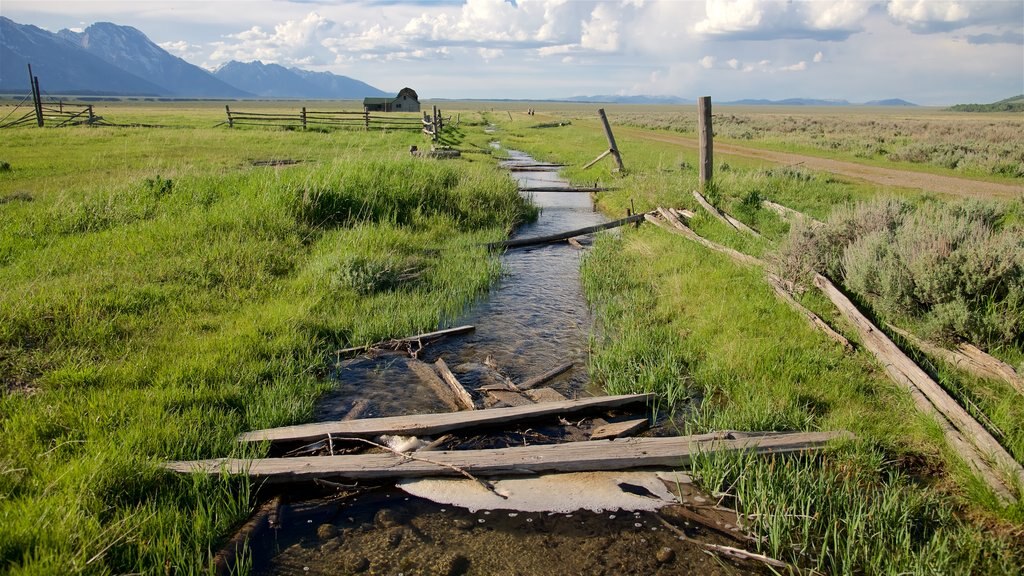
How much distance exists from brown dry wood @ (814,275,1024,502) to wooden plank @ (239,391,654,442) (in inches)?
101

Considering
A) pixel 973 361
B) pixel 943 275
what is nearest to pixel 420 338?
pixel 973 361

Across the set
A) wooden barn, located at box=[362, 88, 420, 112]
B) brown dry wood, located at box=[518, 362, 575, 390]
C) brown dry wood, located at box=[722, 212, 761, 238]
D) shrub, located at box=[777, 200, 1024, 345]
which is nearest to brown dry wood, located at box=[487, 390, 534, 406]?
brown dry wood, located at box=[518, 362, 575, 390]

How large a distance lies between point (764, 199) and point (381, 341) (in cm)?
1100

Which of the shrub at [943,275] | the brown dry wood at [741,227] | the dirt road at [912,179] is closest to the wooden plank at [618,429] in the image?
the shrub at [943,275]

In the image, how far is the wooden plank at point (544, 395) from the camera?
5699mm

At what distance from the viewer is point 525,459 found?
4.45m

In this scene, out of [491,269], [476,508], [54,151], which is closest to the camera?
[476,508]

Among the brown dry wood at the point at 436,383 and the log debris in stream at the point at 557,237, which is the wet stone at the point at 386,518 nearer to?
the brown dry wood at the point at 436,383

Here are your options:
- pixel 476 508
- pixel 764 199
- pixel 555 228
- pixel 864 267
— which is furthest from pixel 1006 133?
pixel 476 508

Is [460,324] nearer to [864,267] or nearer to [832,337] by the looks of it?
[832,337]

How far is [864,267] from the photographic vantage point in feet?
23.3

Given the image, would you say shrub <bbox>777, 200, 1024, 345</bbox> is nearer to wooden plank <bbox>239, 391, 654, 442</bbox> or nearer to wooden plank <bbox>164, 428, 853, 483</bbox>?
wooden plank <bbox>164, 428, 853, 483</bbox>

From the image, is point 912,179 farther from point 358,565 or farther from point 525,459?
point 358,565

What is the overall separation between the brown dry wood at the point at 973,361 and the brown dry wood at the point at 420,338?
187 inches
